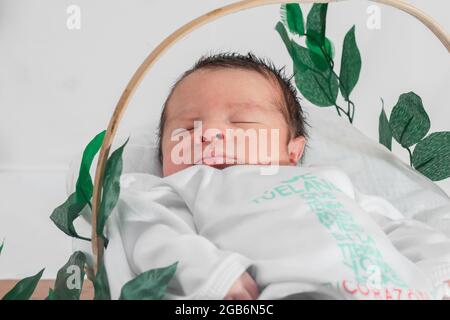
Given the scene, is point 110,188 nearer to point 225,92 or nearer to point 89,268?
point 89,268

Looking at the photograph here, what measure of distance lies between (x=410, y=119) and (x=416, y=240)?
377 millimetres

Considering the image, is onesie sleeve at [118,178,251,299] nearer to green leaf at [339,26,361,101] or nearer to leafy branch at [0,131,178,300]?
leafy branch at [0,131,178,300]

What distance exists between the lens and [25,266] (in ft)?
4.92

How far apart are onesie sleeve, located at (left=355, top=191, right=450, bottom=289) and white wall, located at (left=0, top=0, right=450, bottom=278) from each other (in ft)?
2.66

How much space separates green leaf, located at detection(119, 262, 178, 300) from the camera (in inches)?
31.0

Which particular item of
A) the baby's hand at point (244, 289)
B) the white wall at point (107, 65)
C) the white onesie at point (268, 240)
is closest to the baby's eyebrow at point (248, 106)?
the white onesie at point (268, 240)

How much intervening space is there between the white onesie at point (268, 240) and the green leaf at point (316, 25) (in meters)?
0.40

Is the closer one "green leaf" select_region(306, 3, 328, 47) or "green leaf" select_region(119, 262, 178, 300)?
"green leaf" select_region(119, 262, 178, 300)

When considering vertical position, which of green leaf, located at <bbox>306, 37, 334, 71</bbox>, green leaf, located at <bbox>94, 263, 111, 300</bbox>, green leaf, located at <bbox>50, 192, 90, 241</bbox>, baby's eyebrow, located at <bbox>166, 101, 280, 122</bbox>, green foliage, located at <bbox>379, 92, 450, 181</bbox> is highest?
green leaf, located at <bbox>306, 37, 334, 71</bbox>

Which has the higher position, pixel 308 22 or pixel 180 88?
pixel 308 22

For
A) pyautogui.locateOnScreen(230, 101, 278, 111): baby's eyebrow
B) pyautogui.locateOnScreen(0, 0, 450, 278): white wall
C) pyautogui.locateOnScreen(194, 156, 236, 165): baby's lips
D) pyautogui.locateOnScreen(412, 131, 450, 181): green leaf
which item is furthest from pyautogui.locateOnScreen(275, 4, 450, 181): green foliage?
pyautogui.locateOnScreen(0, 0, 450, 278): white wall

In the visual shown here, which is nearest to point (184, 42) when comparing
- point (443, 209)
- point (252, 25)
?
point (252, 25)

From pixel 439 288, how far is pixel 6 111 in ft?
4.31

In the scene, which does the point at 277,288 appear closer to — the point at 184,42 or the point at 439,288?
the point at 439,288
